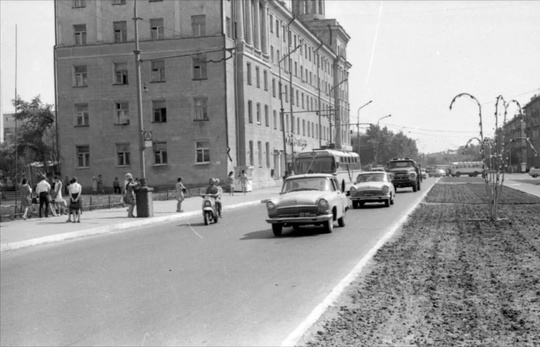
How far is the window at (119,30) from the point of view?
53.0 meters

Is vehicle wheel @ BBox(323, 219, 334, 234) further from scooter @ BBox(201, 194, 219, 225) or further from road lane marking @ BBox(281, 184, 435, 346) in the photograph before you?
scooter @ BBox(201, 194, 219, 225)

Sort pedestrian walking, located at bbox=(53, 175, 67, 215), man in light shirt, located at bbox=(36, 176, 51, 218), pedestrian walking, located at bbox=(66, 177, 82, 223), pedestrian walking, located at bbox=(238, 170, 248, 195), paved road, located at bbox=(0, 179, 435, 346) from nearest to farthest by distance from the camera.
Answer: paved road, located at bbox=(0, 179, 435, 346), pedestrian walking, located at bbox=(66, 177, 82, 223), man in light shirt, located at bbox=(36, 176, 51, 218), pedestrian walking, located at bbox=(53, 175, 67, 215), pedestrian walking, located at bbox=(238, 170, 248, 195)

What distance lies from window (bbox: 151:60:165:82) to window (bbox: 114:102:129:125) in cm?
337

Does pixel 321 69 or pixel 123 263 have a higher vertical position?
pixel 321 69

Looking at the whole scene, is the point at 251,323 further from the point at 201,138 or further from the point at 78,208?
the point at 201,138

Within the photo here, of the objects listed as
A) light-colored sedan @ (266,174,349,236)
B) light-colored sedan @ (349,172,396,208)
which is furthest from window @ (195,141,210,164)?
light-colored sedan @ (266,174,349,236)

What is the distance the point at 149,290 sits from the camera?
8586 mm

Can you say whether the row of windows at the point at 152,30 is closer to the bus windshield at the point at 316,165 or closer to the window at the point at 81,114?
the window at the point at 81,114

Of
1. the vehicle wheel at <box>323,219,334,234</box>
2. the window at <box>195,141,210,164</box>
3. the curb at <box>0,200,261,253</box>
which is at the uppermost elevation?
the window at <box>195,141,210,164</box>

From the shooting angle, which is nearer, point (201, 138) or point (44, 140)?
point (201, 138)

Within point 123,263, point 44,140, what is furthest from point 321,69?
point 123,263

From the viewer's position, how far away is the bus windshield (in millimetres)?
37406

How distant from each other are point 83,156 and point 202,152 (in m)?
11.0

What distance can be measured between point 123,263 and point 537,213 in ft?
46.6
